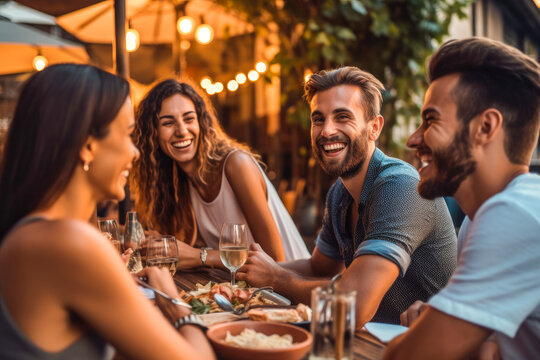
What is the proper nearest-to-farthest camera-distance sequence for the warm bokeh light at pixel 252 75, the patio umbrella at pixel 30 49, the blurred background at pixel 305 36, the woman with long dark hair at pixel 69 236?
the woman with long dark hair at pixel 69 236
the patio umbrella at pixel 30 49
the blurred background at pixel 305 36
the warm bokeh light at pixel 252 75

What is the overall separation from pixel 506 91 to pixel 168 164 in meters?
2.28

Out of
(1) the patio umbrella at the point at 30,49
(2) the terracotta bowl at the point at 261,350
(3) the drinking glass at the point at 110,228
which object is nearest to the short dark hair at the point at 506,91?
(2) the terracotta bowl at the point at 261,350

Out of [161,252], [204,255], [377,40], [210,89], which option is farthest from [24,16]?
[161,252]

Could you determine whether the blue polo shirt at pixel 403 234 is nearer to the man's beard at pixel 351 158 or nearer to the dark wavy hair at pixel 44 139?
the man's beard at pixel 351 158

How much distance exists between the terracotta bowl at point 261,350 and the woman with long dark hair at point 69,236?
53 millimetres

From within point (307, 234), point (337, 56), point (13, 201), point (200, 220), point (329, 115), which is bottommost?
point (307, 234)

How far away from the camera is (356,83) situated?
88.0 inches

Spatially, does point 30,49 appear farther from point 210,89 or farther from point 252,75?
point 210,89

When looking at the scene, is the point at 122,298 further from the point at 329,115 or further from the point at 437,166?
the point at 329,115

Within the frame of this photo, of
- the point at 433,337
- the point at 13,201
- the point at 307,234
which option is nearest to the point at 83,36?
the point at 307,234

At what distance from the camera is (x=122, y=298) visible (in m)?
1.05

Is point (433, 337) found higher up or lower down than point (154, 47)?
lower down

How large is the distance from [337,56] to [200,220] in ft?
8.25

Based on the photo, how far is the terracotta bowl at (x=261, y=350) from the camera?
1184 mm
